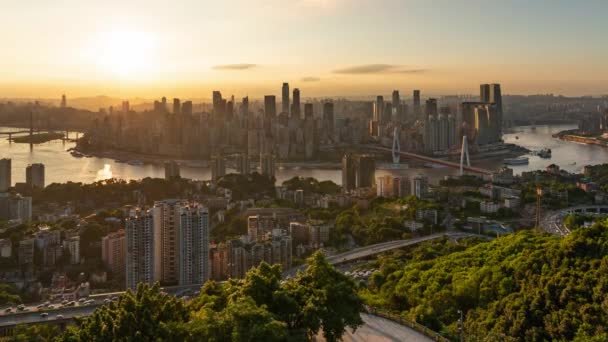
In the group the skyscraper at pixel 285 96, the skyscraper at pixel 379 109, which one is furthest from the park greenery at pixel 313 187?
the skyscraper at pixel 379 109

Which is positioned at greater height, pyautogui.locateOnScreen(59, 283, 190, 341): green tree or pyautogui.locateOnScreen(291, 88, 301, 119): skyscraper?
pyautogui.locateOnScreen(291, 88, 301, 119): skyscraper

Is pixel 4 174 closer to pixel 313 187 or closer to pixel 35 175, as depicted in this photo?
pixel 35 175

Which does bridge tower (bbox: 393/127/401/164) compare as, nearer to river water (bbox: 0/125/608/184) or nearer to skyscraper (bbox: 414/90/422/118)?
river water (bbox: 0/125/608/184)

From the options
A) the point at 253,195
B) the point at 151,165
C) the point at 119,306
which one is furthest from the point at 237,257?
the point at 151,165

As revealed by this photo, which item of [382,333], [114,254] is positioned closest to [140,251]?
[114,254]

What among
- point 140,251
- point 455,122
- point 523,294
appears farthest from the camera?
point 455,122

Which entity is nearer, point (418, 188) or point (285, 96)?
point (418, 188)

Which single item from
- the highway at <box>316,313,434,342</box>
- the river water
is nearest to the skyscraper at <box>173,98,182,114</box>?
the river water
